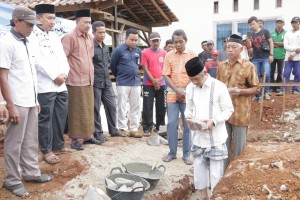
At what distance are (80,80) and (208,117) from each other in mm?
2230

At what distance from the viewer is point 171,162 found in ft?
18.1

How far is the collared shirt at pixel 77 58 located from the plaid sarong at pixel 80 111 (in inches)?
4.3

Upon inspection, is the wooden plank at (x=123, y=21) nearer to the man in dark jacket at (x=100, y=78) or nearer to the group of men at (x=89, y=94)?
the group of men at (x=89, y=94)

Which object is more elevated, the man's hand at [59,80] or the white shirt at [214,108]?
the man's hand at [59,80]

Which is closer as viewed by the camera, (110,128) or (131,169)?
(131,169)

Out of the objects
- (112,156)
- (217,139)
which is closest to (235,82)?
(217,139)

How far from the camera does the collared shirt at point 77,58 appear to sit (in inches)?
205

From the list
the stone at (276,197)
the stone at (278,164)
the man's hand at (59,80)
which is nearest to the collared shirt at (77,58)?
the man's hand at (59,80)

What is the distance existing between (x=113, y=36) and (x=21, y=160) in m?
7.15

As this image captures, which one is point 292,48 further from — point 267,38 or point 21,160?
point 21,160

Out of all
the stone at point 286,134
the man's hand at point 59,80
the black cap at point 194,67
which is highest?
the black cap at point 194,67

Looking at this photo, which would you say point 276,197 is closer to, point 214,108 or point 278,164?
point 278,164

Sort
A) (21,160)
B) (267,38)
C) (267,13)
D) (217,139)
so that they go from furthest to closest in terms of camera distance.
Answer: (267,13), (267,38), (21,160), (217,139)

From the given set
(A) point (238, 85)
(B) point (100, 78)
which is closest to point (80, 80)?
(B) point (100, 78)
